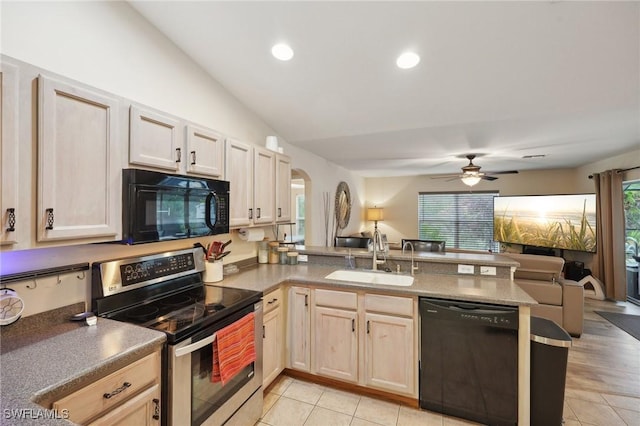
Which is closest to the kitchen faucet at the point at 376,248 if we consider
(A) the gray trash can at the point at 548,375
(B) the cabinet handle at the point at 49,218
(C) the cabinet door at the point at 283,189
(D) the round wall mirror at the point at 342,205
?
(C) the cabinet door at the point at 283,189

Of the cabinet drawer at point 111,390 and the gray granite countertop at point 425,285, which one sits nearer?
the cabinet drawer at point 111,390

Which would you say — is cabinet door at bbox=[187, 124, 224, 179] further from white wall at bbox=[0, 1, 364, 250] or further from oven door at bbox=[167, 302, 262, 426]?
oven door at bbox=[167, 302, 262, 426]

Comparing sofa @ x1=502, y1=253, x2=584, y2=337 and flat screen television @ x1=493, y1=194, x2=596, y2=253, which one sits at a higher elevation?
flat screen television @ x1=493, y1=194, x2=596, y2=253

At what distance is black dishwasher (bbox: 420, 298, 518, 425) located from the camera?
191cm

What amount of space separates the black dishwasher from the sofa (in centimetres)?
189

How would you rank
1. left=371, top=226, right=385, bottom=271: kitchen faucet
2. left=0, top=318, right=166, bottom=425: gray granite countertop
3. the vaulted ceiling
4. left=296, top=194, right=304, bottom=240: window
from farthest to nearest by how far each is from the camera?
left=296, top=194, right=304, bottom=240: window, left=371, top=226, right=385, bottom=271: kitchen faucet, the vaulted ceiling, left=0, top=318, right=166, bottom=425: gray granite countertop

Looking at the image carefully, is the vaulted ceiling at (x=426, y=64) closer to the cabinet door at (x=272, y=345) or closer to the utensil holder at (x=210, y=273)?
the utensil holder at (x=210, y=273)

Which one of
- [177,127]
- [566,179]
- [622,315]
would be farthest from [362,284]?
[566,179]

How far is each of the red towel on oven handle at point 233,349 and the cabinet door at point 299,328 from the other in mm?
580

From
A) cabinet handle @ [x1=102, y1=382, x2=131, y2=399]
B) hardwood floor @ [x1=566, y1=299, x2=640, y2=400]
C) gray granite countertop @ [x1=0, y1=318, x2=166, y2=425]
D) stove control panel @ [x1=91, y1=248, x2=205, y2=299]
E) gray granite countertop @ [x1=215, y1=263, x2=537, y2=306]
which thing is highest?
stove control panel @ [x1=91, y1=248, x2=205, y2=299]

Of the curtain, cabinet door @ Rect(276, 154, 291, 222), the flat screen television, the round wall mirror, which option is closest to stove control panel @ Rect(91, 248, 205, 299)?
cabinet door @ Rect(276, 154, 291, 222)

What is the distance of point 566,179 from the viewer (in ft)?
19.9

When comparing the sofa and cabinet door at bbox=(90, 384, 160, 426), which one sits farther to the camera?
the sofa

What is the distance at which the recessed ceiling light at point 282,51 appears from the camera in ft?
7.23
